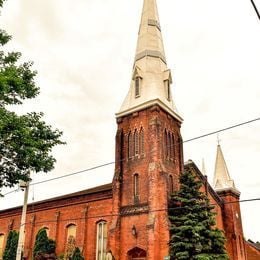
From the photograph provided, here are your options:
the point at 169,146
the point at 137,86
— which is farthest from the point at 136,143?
the point at 137,86

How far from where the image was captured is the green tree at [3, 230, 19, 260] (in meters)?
31.9

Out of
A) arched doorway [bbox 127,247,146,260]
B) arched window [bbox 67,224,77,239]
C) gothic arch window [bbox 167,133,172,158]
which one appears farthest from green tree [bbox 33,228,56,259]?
gothic arch window [bbox 167,133,172,158]

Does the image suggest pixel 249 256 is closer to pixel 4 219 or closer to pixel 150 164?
pixel 150 164

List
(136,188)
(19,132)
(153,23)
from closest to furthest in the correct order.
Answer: (19,132)
(136,188)
(153,23)

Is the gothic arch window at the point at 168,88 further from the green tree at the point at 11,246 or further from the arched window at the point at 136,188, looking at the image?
the green tree at the point at 11,246

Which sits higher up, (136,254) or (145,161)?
(145,161)

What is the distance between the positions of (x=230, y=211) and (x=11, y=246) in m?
20.9

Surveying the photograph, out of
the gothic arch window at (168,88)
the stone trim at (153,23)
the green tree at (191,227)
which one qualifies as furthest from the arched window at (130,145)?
the stone trim at (153,23)

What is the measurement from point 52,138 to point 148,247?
10500 millimetres

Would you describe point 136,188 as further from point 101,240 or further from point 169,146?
point 101,240

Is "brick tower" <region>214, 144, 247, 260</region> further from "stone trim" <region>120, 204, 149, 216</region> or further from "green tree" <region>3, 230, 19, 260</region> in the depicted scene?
"green tree" <region>3, 230, 19, 260</region>

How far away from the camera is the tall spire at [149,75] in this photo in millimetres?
27281

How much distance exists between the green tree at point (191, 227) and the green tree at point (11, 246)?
56.5 ft

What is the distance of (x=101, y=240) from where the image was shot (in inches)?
1046
